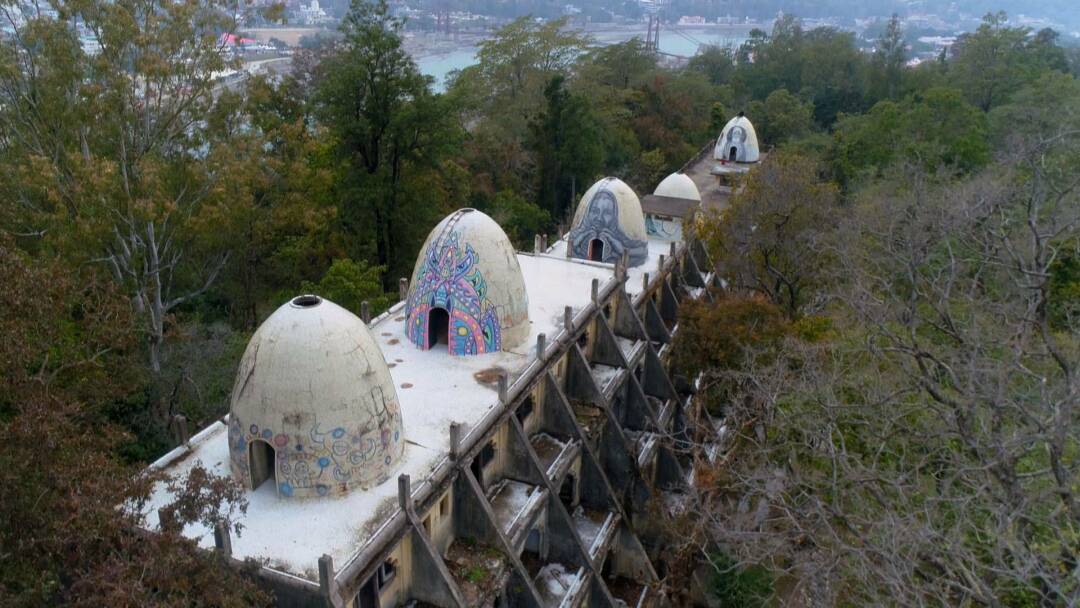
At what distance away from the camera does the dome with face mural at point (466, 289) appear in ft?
61.9

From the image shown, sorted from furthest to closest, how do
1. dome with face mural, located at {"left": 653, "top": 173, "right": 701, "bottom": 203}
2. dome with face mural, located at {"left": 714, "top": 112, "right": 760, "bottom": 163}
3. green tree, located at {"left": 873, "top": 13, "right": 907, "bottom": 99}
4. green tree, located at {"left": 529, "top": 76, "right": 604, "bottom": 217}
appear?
green tree, located at {"left": 873, "top": 13, "right": 907, "bottom": 99} < dome with face mural, located at {"left": 714, "top": 112, "right": 760, "bottom": 163} < green tree, located at {"left": 529, "top": 76, "right": 604, "bottom": 217} < dome with face mural, located at {"left": 653, "top": 173, "right": 701, "bottom": 203}

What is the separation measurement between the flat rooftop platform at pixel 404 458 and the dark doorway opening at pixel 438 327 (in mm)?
382

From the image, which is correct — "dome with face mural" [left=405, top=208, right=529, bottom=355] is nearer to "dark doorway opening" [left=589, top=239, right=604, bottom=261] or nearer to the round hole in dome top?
the round hole in dome top

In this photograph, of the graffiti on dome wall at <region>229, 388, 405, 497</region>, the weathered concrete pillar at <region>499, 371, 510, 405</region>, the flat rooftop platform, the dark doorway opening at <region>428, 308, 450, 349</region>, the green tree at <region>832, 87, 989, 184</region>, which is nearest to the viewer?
the flat rooftop platform

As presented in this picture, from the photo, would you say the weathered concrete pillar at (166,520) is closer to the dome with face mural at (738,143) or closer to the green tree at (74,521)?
the green tree at (74,521)

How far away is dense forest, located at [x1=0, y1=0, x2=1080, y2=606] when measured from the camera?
10.6 m

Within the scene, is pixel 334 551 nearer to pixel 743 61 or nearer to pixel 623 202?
pixel 623 202

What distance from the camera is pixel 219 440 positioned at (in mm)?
15742

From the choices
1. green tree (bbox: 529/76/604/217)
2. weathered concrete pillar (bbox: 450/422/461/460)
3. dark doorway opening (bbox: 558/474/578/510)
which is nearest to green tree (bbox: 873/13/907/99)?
green tree (bbox: 529/76/604/217)

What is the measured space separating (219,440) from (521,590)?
22.7 feet

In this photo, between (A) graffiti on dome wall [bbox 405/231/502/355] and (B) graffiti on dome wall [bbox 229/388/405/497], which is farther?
(A) graffiti on dome wall [bbox 405/231/502/355]

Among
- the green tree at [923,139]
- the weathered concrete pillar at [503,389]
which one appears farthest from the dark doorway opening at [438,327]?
the green tree at [923,139]

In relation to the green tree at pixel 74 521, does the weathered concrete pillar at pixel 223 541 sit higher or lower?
lower

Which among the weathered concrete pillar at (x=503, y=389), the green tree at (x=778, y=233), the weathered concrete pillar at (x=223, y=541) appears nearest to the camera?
the weathered concrete pillar at (x=223, y=541)
